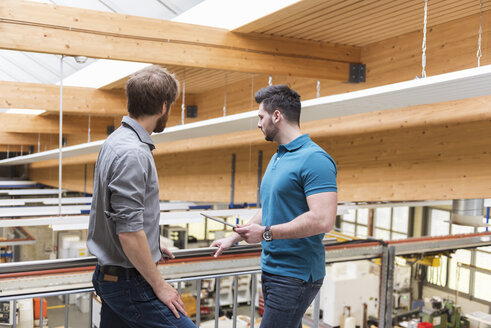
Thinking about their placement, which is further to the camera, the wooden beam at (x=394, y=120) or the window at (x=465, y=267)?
the window at (x=465, y=267)

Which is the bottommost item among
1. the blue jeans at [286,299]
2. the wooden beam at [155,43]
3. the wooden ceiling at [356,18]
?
the blue jeans at [286,299]

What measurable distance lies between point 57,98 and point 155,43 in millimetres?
4404

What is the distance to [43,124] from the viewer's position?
36.1ft

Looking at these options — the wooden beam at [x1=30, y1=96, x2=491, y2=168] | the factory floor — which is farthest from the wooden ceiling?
the factory floor

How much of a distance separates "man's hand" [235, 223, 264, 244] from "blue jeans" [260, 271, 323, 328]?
0.58 feet

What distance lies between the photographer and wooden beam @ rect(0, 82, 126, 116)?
25.8ft

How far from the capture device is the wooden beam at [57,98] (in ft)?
25.8

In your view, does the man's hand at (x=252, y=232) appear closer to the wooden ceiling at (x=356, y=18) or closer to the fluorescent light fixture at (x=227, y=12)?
the wooden ceiling at (x=356, y=18)

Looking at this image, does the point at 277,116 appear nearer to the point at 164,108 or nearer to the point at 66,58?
the point at 164,108

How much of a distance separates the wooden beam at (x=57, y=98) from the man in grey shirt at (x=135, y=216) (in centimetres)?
707

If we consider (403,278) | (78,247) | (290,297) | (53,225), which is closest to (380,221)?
(403,278)

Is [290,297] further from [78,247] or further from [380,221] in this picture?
[380,221]

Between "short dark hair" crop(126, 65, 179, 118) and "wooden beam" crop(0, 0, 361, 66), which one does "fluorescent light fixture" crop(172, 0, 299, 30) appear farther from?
"short dark hair" crop(126, 65, 179, 118)

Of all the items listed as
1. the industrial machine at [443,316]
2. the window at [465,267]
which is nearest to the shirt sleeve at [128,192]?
the industrial machine at [443,316]
